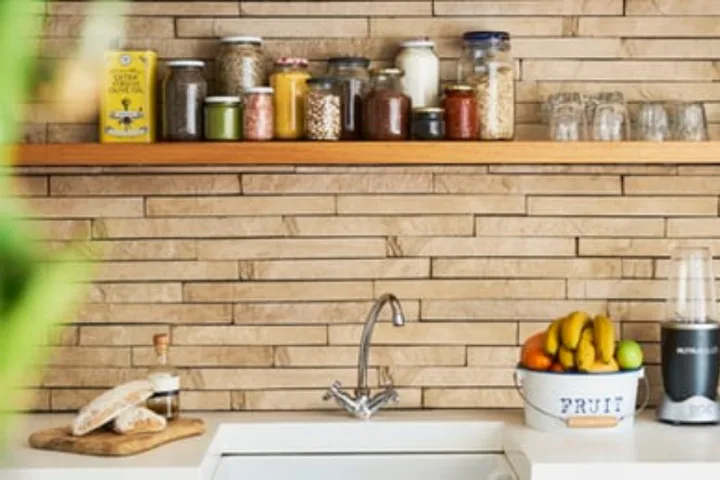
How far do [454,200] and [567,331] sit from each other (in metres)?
0.45

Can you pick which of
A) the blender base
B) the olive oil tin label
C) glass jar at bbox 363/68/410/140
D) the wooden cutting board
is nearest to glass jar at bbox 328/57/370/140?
glass jar at bbox 363/68/410/140

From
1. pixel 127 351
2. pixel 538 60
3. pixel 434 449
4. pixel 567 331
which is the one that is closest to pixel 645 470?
pixel 567 331

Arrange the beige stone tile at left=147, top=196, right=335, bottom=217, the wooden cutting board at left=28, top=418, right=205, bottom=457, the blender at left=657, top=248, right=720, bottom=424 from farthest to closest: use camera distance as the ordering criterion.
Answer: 1. the beige stone tile at left=147, top=196, right=335, bottom=217
2. the blender at left=657, top=248, right=720, bottom=424
3. the wooden cutting board at left=28, top=418, right=205, bottom=457

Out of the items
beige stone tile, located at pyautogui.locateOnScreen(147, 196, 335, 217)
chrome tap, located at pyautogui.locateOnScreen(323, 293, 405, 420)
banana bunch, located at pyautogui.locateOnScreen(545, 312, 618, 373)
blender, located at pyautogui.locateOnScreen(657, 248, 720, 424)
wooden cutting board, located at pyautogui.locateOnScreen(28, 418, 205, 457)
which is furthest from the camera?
beige stone tile, located at pyautogui.locateOnScreen(147, 196, 335, 217)

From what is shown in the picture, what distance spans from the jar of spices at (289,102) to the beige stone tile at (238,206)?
22 cm

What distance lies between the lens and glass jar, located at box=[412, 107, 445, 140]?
2.54 metres

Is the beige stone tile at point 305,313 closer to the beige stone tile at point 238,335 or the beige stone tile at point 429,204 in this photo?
the beige stone tile at point 238,335

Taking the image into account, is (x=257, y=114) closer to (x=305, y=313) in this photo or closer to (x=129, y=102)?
(x=129, y=102)

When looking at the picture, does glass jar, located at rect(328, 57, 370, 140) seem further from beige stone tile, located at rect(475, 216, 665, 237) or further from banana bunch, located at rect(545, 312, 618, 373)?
banana bunch, located at rect(545, 312, 618, 373)

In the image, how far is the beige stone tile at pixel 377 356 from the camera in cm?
275

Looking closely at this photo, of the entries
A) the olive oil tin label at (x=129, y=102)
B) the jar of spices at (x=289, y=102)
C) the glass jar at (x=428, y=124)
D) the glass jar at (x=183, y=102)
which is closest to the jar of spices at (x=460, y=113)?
the glass jar at (x=428, y=124)

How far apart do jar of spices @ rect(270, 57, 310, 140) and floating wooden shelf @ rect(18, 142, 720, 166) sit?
76 mm

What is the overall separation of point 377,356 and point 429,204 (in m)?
0.37

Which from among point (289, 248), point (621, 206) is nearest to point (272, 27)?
point (289, 248)
